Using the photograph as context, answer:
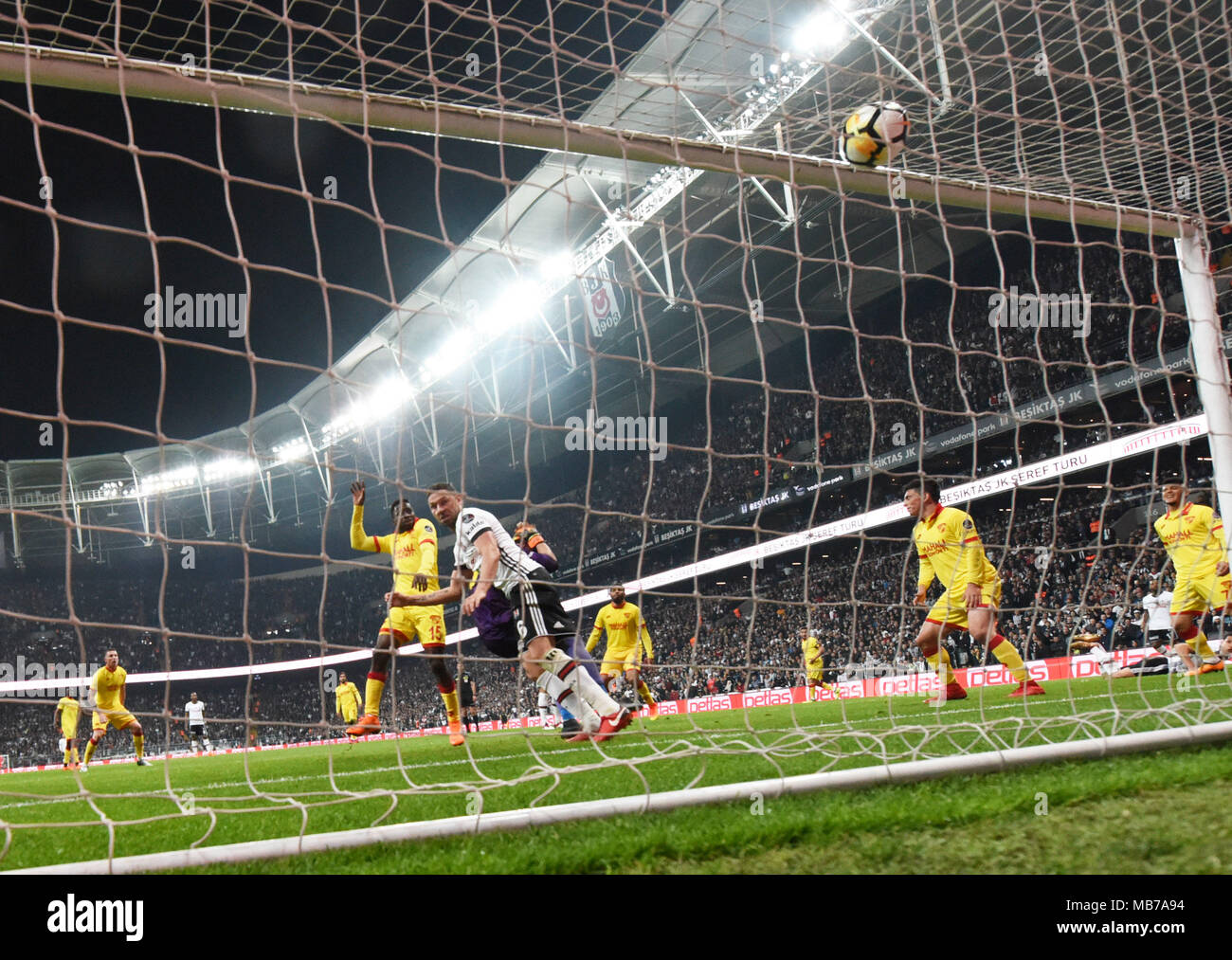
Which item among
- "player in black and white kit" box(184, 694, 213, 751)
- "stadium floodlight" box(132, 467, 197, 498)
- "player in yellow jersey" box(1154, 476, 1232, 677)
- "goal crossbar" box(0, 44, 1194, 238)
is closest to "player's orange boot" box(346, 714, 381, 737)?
"player in black and white kit" box(184, 694, 213, 751)

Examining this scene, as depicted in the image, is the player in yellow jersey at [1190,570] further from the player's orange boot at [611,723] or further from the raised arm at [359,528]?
the raised arm at [359,528]

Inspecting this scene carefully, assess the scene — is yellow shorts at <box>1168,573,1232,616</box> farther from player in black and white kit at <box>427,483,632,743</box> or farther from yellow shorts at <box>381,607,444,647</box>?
yellow shorts at <box>381,607,444,647</box>

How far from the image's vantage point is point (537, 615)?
17.3 feet

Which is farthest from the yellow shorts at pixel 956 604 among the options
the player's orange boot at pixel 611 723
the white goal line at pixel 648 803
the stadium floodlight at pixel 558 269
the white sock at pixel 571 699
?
the stadium floodlight at pixel 558 269

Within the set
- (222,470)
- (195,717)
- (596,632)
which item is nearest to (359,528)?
(195,717)

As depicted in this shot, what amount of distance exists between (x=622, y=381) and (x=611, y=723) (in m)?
22.3

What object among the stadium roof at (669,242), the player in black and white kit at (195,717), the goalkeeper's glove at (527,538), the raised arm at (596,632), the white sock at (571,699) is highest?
the stadium roof at (669,242)

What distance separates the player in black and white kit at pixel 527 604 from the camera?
16.1 ft

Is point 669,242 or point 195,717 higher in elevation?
point 669,242

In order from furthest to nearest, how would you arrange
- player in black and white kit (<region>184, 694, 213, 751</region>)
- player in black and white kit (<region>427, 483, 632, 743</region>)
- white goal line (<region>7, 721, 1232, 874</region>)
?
player in black and white kit (<region>184, 694, 213, 751</region>) < player in black and white kit (<region>427, 483, 632, 743</region>) < white goal line (<region>7, 721, 1232, 874</region>)

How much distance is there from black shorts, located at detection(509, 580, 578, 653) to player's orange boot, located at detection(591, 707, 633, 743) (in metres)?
0.57

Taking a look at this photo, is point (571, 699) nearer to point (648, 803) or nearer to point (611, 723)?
point (611, 723)

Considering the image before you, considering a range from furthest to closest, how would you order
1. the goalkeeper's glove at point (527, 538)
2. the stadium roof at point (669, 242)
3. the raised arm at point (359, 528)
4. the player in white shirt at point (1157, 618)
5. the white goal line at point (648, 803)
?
the player in white shirt at point (1157, 618), the goalkeeper's glove at point (527, 538), the raised arm at point (359, 528), the stadium roof at point (669, 242), the white goal line at point (648, 803)

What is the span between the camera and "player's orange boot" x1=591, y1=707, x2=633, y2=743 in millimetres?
4820
